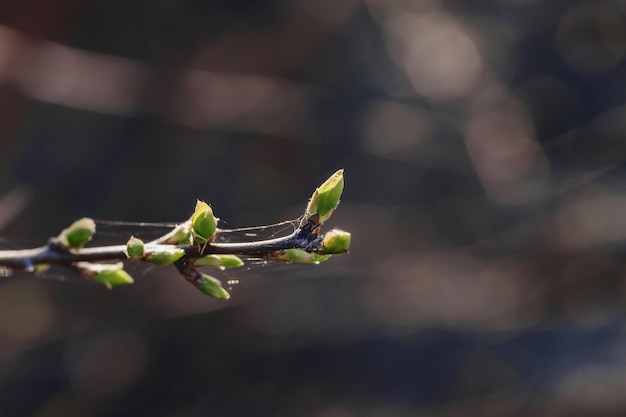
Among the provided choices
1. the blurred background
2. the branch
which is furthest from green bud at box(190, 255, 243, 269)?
the blurred background

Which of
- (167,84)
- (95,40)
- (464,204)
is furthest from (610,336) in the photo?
Result: (95,40)

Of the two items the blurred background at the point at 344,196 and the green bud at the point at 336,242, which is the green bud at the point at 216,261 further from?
the blurred background at the point at 344,196

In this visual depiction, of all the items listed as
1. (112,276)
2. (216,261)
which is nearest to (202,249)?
(216,261)

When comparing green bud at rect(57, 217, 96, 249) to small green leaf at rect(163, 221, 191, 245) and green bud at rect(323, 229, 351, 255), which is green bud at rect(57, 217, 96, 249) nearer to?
small green leaf at rect(163, 221, 191, 245)

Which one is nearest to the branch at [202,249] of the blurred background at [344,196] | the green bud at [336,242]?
the green bud at [336,242]

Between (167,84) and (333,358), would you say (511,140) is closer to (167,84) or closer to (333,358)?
(333,358)

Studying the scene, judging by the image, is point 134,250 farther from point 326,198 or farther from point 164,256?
point 326,198
